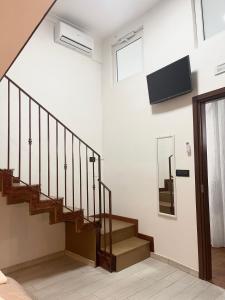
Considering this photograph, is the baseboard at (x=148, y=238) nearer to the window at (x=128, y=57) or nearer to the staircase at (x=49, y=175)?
the staircase at (x=49, y=175)

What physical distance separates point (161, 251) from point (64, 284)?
150cm

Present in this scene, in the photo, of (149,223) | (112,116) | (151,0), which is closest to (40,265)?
(149,223)

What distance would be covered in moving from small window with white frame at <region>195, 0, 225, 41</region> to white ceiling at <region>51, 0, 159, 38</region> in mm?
861

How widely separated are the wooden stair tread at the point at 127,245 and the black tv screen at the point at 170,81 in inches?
87.0

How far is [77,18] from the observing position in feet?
13.6

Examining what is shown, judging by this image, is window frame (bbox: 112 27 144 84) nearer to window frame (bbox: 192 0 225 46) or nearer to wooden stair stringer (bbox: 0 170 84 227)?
window frame (bbox: 192 0 225 46)

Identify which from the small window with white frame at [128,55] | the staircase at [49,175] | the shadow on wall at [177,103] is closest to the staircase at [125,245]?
the staircase at [49,175]

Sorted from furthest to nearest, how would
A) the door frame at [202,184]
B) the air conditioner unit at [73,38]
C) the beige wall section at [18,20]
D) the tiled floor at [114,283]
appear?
the air conditioner unit at [73,38]
the door frame at [202,184]
the tiled floor at [114,283]
the beige wall section at [18,20]

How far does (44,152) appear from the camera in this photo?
3.83 meters

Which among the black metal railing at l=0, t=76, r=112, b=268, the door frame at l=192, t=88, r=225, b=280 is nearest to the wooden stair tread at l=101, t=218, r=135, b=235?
the black metal railing at l=0, t=76, r=112, b=268

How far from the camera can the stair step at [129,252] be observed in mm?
3282

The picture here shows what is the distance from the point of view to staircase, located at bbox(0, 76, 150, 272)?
9.78ft

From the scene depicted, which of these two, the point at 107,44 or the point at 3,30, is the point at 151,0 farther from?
the point at 3,30

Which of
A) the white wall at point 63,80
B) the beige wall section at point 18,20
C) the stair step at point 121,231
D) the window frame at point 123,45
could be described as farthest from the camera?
the window frame at point 123,45
